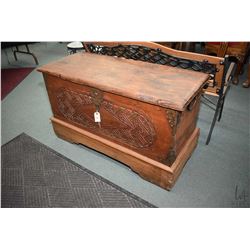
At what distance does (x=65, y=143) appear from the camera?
1.94m

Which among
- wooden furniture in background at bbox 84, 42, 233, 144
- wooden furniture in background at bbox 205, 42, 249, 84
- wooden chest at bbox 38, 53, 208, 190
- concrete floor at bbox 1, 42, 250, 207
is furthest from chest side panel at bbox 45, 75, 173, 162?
wooden furniture in background at bbox 205, 42, 249, 84

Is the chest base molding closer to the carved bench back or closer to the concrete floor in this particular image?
the concrete floor

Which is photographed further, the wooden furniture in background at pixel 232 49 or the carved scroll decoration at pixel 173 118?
the wooden furniture in background at pixel 232 49

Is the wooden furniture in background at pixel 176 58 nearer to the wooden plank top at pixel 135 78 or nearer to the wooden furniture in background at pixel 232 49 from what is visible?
the wooden plank top at pixel 135 78

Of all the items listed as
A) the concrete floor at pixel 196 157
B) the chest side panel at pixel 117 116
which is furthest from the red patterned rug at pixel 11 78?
the chest side panel at pixel 117 116

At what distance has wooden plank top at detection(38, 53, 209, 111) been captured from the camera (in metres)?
1.20

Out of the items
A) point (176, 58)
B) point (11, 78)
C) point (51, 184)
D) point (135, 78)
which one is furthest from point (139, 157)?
point (11, 78)

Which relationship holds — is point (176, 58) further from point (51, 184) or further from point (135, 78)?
point (51, 184)

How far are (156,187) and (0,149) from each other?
133 centimetres

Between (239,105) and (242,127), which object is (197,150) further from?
(239,105)

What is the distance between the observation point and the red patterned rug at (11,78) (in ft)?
9.77

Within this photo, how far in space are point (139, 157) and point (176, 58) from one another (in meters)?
0.79

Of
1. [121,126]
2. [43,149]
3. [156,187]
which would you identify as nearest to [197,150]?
[156,187]

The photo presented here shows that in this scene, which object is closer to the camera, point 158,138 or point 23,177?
point 158,138
